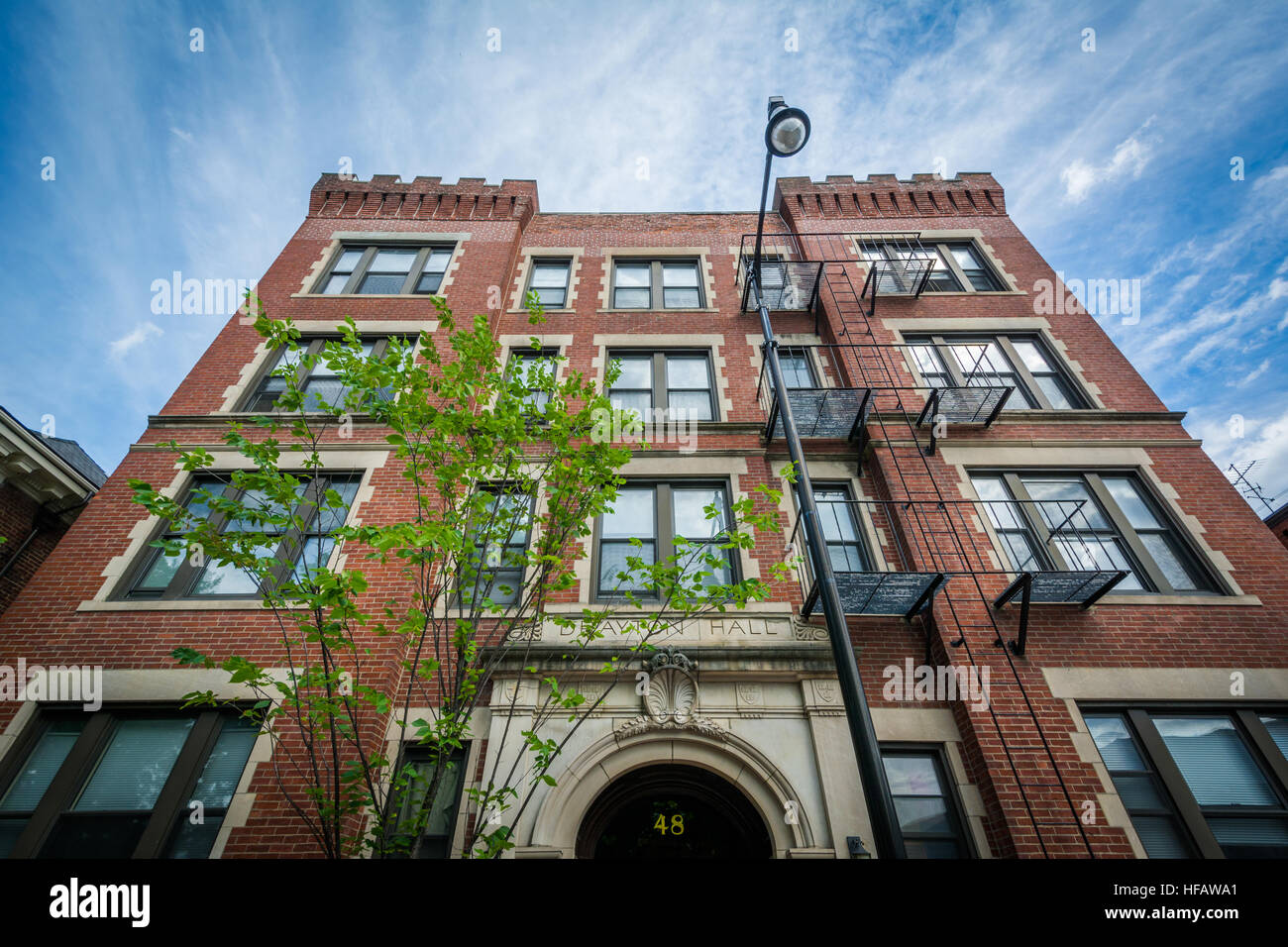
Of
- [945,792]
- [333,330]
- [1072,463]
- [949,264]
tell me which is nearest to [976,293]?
[949,264]

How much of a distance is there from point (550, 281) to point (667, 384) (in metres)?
4.85

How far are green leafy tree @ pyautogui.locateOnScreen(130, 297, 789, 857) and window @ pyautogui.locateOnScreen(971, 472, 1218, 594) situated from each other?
12.8ft

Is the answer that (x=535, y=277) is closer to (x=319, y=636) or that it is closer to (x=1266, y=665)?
(x=319, y=636)

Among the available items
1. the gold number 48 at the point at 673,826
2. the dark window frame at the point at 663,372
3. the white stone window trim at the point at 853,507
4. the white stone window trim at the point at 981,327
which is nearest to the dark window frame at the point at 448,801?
the gold number 48 at the point at 673,826

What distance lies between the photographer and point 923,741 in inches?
278

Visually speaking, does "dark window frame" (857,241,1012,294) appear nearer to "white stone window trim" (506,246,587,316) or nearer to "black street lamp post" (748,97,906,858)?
"black street lamp post" (748,97,906,858)

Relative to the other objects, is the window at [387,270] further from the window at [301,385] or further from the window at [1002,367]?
the window at [1002,367]

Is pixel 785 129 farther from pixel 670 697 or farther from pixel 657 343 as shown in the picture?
pixel 670 697

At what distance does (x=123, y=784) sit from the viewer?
6715 mm

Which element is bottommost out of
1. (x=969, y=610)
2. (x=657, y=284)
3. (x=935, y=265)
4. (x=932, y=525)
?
(x=969, y=610)

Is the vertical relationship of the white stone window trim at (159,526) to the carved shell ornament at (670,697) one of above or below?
above

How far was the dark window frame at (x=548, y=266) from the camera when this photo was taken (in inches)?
539

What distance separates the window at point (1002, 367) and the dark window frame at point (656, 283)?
16.4ft

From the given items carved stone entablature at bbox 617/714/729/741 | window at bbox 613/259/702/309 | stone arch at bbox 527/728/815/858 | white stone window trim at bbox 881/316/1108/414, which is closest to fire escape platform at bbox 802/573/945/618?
carved stone entablature at bbox 617/714/729/741
